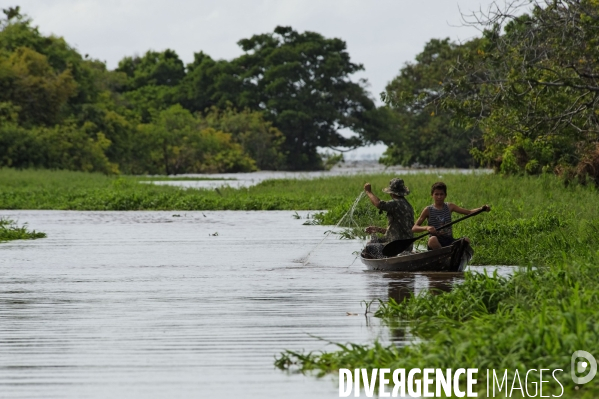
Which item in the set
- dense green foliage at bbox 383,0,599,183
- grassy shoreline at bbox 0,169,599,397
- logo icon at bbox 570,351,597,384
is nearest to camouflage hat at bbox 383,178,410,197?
grassy shoreline at bbox 0,169,599,397

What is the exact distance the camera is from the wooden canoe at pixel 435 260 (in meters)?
14.8

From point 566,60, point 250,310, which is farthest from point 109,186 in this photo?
point 250,310

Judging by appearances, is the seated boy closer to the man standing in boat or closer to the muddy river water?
the man standing in boat

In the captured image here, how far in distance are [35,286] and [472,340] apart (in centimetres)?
779

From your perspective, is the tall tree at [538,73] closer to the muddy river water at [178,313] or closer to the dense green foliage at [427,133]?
the muddy river water at [178,313]

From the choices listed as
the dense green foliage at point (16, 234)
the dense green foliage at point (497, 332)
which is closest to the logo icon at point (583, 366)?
the dense green foliage at point (497, 332)

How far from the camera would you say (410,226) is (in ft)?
52.1

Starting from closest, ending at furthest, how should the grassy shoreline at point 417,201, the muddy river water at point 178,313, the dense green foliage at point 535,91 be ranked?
the muddy river water at point 178,313 → the grassy shoreline at point 417,201 → the dense green foliage at point 535,91

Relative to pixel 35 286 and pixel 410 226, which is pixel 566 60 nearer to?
pixel 410 226

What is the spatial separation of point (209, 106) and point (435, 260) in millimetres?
80393

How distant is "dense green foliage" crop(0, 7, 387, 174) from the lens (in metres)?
69.6

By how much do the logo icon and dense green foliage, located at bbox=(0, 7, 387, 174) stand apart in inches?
2325

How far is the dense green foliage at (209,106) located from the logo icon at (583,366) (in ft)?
194

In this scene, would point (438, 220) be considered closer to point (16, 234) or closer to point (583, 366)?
point (583, 366)
